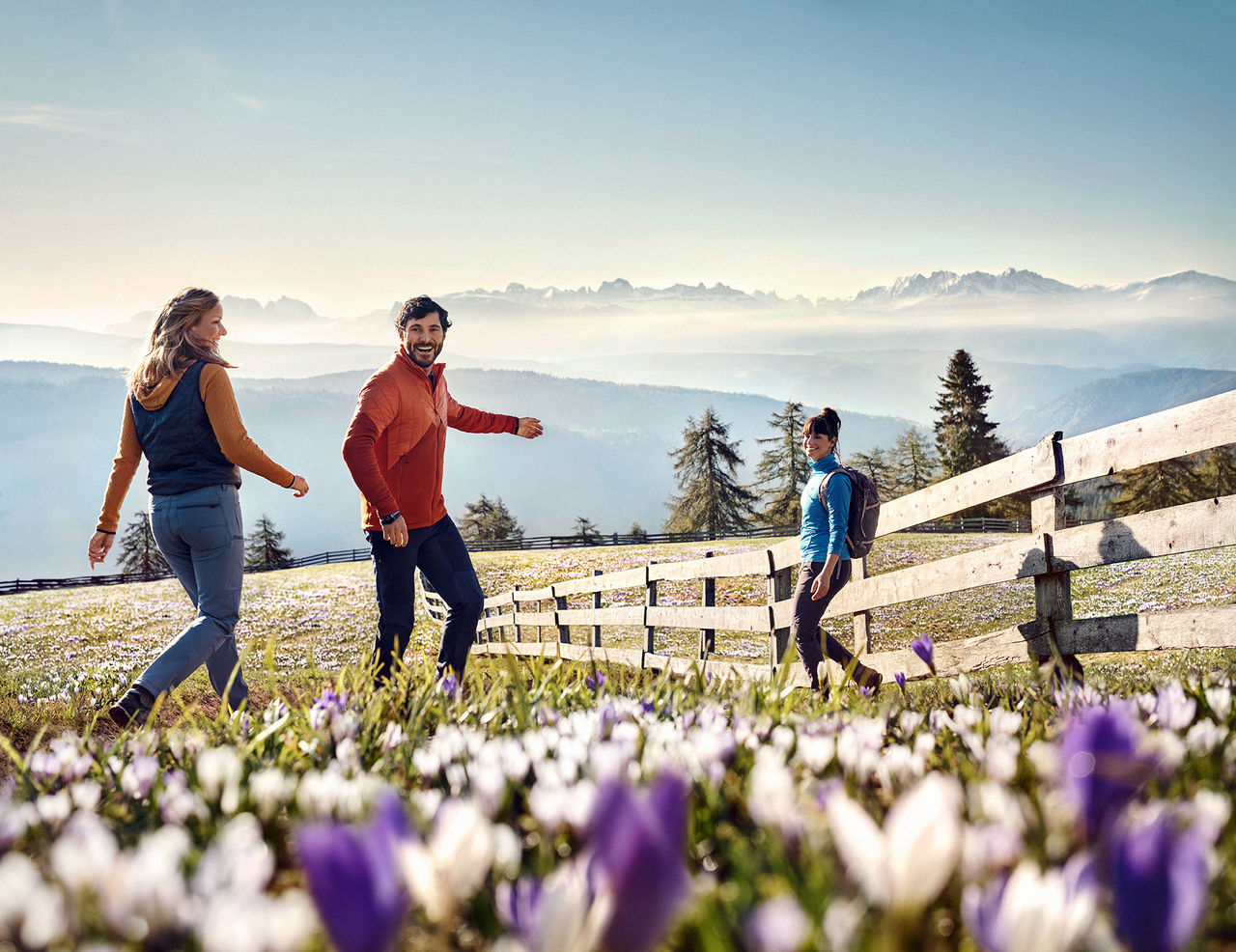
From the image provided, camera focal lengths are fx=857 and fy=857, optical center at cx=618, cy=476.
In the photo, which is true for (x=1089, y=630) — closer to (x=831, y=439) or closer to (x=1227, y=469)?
(x=831, y=439)

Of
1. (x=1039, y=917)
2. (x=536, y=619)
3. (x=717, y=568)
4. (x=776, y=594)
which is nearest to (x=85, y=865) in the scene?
(x=1039, y=917)

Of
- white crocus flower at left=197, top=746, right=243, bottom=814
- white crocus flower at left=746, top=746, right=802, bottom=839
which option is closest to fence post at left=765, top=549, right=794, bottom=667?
white crocus flower at left=197, top=746, right=243, bottom=814

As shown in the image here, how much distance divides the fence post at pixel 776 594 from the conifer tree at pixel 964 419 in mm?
48480

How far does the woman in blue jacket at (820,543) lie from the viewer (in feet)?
18.2

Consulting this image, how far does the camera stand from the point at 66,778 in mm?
1883

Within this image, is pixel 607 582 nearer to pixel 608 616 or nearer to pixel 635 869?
pixel 608 616

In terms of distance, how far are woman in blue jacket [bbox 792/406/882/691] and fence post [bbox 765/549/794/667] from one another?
1.82 feet

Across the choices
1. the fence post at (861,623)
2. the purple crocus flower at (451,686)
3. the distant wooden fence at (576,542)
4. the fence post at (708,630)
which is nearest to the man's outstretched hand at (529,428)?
the fence post at (708,630)

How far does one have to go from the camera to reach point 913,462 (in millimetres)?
59625

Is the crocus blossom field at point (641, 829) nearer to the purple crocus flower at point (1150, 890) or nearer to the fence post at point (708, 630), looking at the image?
the purple crocus flower at point (1150, 890)

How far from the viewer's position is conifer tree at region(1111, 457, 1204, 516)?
127ft

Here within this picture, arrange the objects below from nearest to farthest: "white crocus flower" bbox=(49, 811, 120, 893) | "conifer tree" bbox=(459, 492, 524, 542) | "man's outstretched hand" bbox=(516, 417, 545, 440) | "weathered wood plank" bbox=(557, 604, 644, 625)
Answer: "white crocus flower" bbox=(49, 811, 120, 893)
"man's outstretched hand" bbox=(516, 417, 545, 440)
"weathered wood plank" bbox=(557, 604, 644, 625)
"conifer tree" bbox=(459, 492, 524, 542)

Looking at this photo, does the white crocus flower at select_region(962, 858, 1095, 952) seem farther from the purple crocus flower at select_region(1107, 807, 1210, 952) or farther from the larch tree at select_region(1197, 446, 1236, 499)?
the larch tree at select_region(1197, 446, 1236, 499)

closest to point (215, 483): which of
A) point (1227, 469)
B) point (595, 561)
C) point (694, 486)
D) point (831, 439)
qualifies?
point (831, 439)
